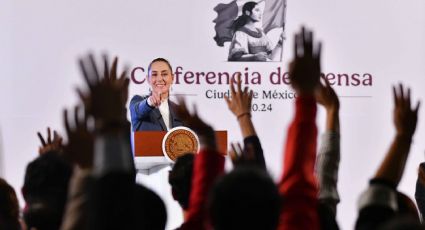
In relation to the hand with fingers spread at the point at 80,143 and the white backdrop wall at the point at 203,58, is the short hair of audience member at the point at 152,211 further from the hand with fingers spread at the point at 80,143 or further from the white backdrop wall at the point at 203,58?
the white backdrop wall at the point at 203,58

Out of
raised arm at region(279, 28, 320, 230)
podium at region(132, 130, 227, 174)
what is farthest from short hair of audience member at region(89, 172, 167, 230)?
podium at region(132, 130, 227, 174)

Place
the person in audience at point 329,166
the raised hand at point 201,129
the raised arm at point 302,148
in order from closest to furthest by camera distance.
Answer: the raised arm at point 302,148, the raised hand at point 201,129, the person in audience at point 329,166

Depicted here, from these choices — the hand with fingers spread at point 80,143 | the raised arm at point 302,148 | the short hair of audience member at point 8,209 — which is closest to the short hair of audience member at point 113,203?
the hand with fingers spread at point 80,143

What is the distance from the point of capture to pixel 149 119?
764 centimetres

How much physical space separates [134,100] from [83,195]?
5408 millimetres

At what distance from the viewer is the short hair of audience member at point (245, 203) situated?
2.21 metres

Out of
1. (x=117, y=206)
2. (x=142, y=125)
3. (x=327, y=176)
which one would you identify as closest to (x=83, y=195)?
(x=117, y=206)

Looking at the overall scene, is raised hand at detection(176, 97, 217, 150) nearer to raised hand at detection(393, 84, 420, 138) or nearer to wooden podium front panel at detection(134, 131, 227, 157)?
raised hand at detection(393, 84, 420, 138)

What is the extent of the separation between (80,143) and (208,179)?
527mm

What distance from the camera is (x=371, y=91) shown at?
25.7ft

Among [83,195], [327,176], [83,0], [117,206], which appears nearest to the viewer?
[117,206]

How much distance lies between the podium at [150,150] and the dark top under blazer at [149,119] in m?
0.04

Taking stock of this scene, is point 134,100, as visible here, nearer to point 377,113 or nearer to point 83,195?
point 377,113

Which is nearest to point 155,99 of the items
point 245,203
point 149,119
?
point 149,119
